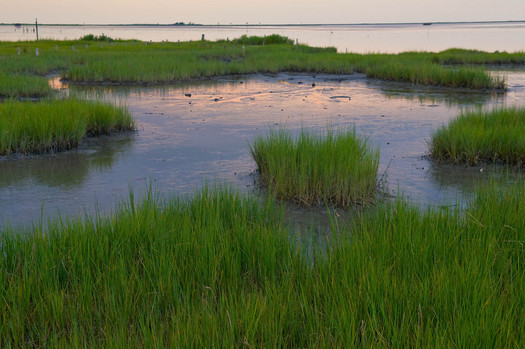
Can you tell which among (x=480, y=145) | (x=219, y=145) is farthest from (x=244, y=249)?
(x=219, y=145)

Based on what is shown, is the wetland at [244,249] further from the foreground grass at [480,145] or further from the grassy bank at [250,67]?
the grassy bank at [250,67]

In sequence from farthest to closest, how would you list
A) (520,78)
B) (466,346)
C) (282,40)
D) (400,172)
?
(282,40)
(520,78)
(400,172)
(466,346)

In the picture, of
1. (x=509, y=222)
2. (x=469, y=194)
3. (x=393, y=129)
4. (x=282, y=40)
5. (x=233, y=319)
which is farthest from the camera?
(x=282, y=40)

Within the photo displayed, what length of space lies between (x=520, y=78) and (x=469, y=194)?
17.6m

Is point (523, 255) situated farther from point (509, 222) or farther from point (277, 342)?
point (277, 342)

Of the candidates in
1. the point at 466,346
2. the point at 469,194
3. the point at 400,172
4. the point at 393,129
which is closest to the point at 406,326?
the point at 466,346

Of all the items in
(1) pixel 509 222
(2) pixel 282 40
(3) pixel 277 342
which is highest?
(2) pixel 282 40

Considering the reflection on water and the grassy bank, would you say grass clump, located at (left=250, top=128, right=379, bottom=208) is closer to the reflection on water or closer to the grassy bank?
the reflection on water

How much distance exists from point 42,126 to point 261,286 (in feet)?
20.7

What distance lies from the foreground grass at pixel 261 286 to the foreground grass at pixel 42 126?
15.4 ft

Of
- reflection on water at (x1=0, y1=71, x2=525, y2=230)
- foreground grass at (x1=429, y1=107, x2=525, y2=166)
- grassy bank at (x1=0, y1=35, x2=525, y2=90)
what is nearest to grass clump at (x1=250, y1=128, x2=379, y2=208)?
reflection on water at (x1=0, y1=71, x2=525, y2=230)

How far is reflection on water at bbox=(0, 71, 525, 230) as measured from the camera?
6402 mm

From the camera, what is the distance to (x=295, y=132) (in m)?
10.0

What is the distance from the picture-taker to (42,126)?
8.39 m
